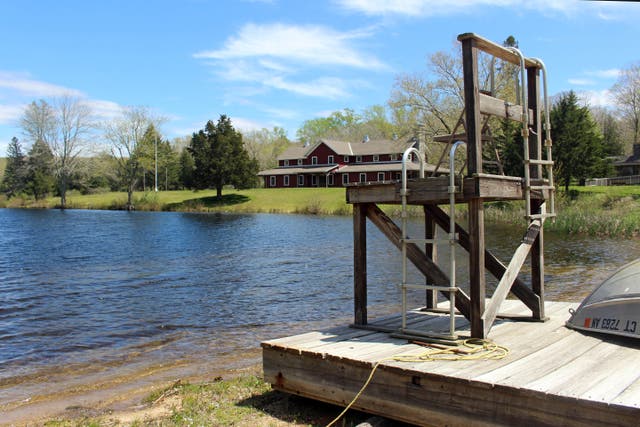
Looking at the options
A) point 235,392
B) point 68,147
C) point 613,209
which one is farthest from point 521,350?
point 68,147

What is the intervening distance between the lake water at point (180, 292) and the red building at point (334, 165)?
51.5 meters

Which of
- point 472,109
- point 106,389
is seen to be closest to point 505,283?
point 472,109

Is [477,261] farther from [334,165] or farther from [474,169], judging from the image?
[334,165]

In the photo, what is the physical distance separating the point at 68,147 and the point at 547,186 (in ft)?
292

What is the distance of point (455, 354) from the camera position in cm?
625

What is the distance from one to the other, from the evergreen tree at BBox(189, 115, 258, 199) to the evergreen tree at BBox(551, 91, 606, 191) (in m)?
46.7

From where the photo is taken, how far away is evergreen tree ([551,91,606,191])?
47.2 meters

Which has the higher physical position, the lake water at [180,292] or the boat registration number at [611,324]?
the boat registration number at [611,324]

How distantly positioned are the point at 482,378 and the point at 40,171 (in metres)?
94.8

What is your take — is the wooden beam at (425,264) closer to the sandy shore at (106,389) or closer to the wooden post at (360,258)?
the wooden post at (360,258)

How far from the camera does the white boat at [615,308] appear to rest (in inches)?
258

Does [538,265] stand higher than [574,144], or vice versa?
[574,144]

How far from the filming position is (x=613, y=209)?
39.2 meters

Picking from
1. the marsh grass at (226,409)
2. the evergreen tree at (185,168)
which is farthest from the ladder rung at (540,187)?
the evergreen tree at (185,168)
